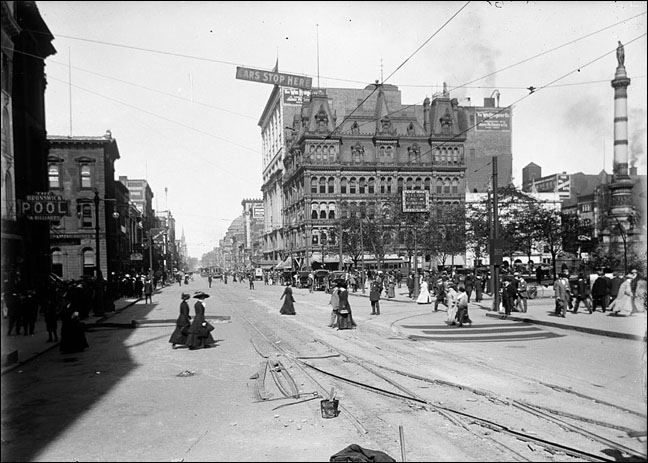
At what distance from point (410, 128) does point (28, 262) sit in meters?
77.0

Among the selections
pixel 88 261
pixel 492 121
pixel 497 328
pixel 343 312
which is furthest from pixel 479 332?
pixel 492 121

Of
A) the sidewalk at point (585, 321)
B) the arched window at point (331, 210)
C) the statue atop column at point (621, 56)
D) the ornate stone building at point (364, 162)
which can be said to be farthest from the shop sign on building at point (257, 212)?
the statue atop column at point (621, 56)

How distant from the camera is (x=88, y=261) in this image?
882 inches

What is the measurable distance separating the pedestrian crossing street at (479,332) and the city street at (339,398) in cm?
22

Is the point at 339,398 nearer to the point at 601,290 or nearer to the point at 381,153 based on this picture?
the point at 601,290

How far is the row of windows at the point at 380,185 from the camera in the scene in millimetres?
76438

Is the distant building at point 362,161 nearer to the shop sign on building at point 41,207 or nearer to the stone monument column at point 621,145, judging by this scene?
the stone monument column at point 621,145

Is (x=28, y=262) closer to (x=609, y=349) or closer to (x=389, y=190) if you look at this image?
(x=609, y=349)

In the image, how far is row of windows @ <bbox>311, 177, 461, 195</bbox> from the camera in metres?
76.4

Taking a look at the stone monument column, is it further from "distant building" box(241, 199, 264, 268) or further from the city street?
"distant building" box(241, 199, 264, 268)

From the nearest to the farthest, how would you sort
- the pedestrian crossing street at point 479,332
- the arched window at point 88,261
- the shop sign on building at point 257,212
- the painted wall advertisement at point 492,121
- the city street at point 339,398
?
the city street at point 339,398, the pedestrian crossing street at point 479,332, the arched window at point 88,261, the painted wall advertisement at point 492,121, the shop sign on building at point 257,212

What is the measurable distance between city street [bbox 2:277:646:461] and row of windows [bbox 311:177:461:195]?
61.6 meters

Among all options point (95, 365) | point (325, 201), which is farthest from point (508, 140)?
point (95, 365)

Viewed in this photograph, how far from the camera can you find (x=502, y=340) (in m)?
14.9
